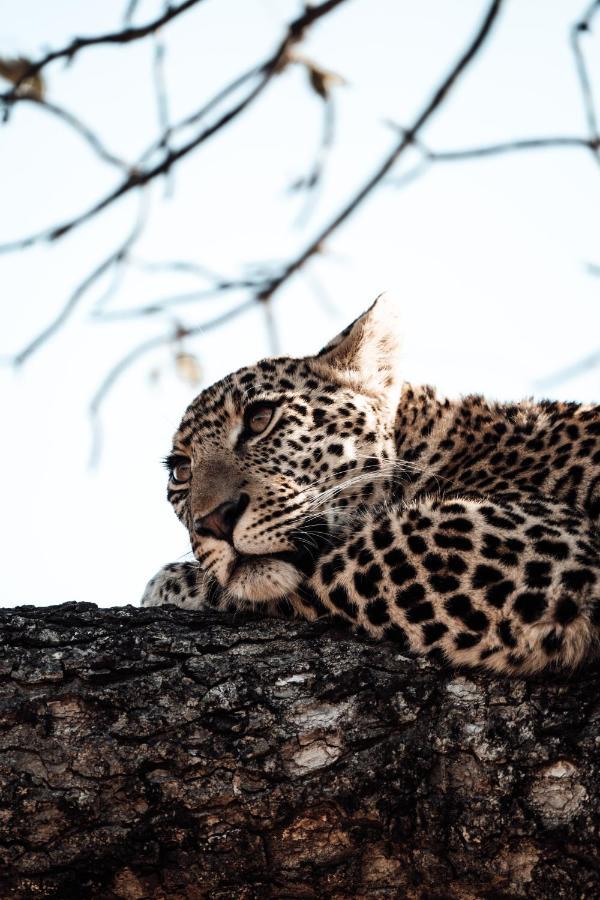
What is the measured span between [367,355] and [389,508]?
167cm

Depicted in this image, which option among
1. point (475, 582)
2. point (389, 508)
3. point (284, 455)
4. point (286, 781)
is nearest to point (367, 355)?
point (284, 455)

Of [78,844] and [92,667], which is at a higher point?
[92,667]

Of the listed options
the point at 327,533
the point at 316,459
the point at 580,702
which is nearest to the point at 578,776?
the point at 580,702

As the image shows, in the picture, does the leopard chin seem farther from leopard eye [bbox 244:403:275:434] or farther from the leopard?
leopard eye [bbox 244:403:275:434]

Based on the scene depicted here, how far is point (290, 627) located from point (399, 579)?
2.17ft

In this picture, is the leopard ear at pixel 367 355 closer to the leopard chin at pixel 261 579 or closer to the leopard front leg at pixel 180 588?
the leopard front leg at pixel 180 588

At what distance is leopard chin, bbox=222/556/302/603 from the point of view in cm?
650

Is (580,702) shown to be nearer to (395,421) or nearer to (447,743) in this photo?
(447,743)

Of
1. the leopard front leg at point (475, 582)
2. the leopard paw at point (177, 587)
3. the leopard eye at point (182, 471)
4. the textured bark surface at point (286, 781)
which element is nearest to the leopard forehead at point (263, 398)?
the leopard eye at point (182, 471)

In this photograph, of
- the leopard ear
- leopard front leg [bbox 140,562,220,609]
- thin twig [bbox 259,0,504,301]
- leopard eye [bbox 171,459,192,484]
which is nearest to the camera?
thin twig [bbox 259,0,504,301]

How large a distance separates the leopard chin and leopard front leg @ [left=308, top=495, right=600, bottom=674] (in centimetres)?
14

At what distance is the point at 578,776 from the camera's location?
506cm

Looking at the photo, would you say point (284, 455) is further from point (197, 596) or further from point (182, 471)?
point (197, 596)

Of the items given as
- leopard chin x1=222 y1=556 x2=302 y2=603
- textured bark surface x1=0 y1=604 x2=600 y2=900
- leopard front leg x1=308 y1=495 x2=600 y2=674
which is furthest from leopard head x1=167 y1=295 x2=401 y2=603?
textured bark surface x1=0 y1=604 x2=600 y2=900
